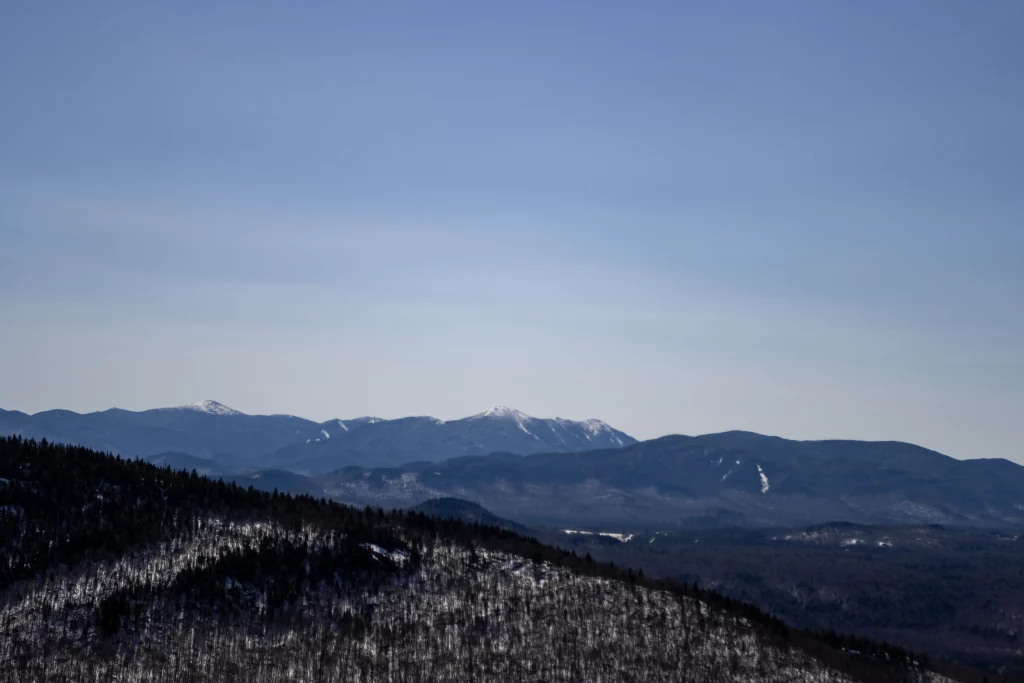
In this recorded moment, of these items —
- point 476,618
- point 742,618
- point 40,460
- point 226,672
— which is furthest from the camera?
point 40,460

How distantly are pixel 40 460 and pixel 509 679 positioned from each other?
341 feet

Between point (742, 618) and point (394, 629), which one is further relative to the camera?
point (742, 618)

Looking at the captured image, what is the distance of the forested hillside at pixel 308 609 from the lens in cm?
14550

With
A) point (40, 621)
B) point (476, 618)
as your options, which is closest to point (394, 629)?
point (476, 618)

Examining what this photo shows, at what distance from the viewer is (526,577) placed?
617ft

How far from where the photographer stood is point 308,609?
162500mm

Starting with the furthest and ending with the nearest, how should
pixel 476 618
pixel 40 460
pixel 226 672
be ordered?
pixel 40 460, pixel 476 618, pixel 226 672

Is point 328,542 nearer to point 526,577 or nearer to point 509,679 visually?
point 526,577

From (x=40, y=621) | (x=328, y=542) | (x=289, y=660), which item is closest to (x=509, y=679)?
(x=289, y=660)

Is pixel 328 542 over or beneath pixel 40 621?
over

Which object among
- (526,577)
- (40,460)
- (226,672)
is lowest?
(226,672)

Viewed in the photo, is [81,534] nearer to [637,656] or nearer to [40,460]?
[40,460]

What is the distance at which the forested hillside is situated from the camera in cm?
14550

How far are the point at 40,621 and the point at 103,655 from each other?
12.8m
